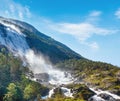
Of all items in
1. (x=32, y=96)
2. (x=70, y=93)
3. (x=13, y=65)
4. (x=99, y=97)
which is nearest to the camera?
(x=32, y=96)

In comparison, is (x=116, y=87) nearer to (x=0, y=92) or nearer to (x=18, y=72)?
(x=18, y=72)

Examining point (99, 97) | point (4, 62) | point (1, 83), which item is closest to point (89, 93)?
point (99, 97)

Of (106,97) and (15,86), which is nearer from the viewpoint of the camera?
(15,86)

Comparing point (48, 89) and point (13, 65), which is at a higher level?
point (13, 65)

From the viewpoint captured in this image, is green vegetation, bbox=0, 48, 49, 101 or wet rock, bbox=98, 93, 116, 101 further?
wet rock, bbox=98, 93, 116, 101

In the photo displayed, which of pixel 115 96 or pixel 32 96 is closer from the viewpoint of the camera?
pixel 32 96

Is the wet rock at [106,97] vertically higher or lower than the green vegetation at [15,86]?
lower

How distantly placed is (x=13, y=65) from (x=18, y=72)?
6078mm

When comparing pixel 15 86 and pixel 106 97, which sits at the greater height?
pixel 15 86

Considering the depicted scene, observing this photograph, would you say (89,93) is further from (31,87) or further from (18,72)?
(18,72)

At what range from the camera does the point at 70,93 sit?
588 feet

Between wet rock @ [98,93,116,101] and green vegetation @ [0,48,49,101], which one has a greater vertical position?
green vegetation @ [0,48,49,101]

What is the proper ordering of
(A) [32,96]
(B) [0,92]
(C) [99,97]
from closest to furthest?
(B) [0,92] → (A) [32,96] → (C) [99,97]

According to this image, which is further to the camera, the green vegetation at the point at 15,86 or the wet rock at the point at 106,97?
the wet rock at the point at 106,97
